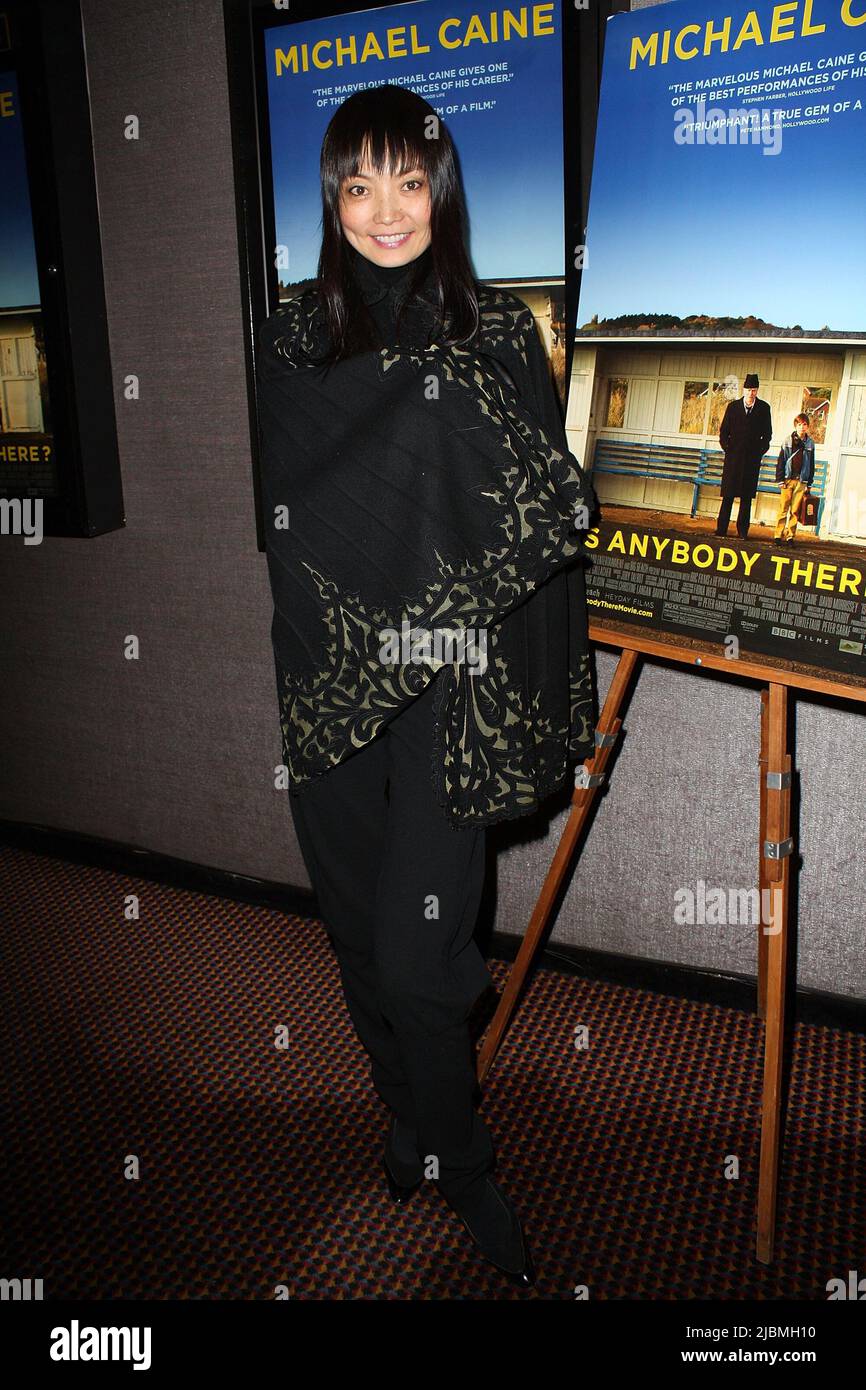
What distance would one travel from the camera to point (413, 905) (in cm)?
132

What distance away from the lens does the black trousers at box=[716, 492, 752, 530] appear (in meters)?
1.30

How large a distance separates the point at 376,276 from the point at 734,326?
47 cm

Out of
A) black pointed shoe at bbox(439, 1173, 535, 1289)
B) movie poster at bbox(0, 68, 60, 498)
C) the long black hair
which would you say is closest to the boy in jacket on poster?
the long black hair

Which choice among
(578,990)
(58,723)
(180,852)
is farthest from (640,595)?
(58,723)

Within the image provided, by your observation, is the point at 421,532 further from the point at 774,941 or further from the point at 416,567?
the point at 774,941

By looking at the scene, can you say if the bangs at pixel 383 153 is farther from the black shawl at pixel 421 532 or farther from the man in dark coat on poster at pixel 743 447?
the man in dark coat on poster at pixel 743 447

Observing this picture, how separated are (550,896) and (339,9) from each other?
156 centimetres

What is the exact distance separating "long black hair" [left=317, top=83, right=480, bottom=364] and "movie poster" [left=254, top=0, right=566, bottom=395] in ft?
1.05

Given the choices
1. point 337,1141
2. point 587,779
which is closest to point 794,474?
point 587,779

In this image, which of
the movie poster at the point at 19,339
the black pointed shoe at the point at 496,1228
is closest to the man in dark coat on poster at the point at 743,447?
the black pointed shoe at the point at 496,1228

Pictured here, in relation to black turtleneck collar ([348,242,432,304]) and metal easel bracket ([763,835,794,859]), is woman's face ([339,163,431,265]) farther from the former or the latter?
metal easel bracket ([763,835,794,859])

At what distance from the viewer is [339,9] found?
173cm

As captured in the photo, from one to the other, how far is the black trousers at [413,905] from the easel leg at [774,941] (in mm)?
392

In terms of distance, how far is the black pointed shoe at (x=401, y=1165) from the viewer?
1.55m
